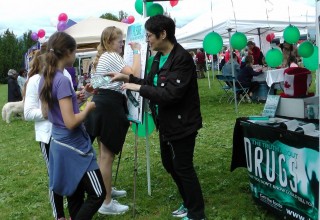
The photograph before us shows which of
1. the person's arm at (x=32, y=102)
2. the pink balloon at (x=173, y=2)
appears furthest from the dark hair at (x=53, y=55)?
the pink balloon at (x=173, y=2)

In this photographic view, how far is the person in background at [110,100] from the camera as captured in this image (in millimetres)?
3467

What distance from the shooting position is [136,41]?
12.3ft

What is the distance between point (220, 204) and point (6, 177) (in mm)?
3282

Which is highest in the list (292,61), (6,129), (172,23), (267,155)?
(172,23)

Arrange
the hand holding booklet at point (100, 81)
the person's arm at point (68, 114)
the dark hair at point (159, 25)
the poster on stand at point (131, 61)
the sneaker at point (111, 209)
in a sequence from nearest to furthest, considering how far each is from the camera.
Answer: the person's arm at point (68, 114)
the dark hair at point (159, 25)
the hand holding booklet at point (100, 81)
the poster on stand at point (131, 61)
the sneaker at point (111, 209)

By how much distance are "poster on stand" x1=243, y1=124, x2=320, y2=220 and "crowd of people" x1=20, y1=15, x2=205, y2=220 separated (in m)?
0.57

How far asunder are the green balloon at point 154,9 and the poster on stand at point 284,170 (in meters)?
1.32

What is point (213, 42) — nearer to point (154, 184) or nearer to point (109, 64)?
point (109, 64)

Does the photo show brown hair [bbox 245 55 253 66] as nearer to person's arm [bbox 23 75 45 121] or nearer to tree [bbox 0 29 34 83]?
person's arm [bbox 23 75 45 121]

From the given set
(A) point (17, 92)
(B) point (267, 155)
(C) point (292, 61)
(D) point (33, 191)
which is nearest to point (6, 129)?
(A) point (17, 92)

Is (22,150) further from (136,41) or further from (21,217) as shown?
(136,41)

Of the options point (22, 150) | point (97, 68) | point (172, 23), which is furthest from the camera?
point (22, 150)

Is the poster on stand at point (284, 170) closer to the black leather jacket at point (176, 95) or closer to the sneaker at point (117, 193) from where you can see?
the black leather jacket at point (176, 95)

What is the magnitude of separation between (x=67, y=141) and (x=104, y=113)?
0.84 m
